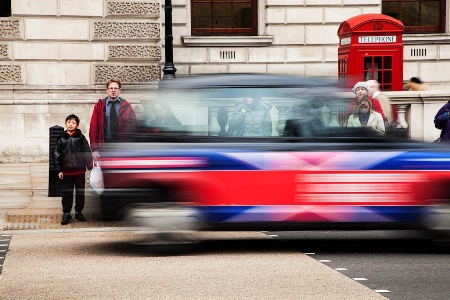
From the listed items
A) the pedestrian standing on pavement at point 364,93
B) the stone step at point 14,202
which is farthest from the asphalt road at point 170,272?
the stone step at point 14,202

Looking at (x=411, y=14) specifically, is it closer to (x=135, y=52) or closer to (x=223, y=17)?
(x=223, y=17)

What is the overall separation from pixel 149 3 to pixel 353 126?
11.2 metres

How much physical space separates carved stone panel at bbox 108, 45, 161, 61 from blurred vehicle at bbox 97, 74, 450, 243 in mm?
10759

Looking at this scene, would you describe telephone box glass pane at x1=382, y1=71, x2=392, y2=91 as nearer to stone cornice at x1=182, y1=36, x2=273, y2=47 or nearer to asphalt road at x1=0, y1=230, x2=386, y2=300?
stone cornice at x1=182, y1=36, x2=273, y2=47

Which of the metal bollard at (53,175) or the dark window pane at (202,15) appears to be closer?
the metal bollard at (53,175)

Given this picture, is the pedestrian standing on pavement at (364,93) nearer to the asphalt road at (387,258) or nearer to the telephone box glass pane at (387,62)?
the asphalt road at (387,258)

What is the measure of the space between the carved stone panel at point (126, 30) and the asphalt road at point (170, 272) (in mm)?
9448

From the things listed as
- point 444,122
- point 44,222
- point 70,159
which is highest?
point 444,122

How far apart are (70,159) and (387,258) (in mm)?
4764

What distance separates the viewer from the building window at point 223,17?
23891mm

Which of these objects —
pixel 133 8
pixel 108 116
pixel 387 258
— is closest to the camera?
pixel 387 258

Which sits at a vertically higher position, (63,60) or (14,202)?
(63,60)

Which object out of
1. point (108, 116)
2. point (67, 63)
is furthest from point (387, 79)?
point (108, 116)

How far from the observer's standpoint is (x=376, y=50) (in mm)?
21125
